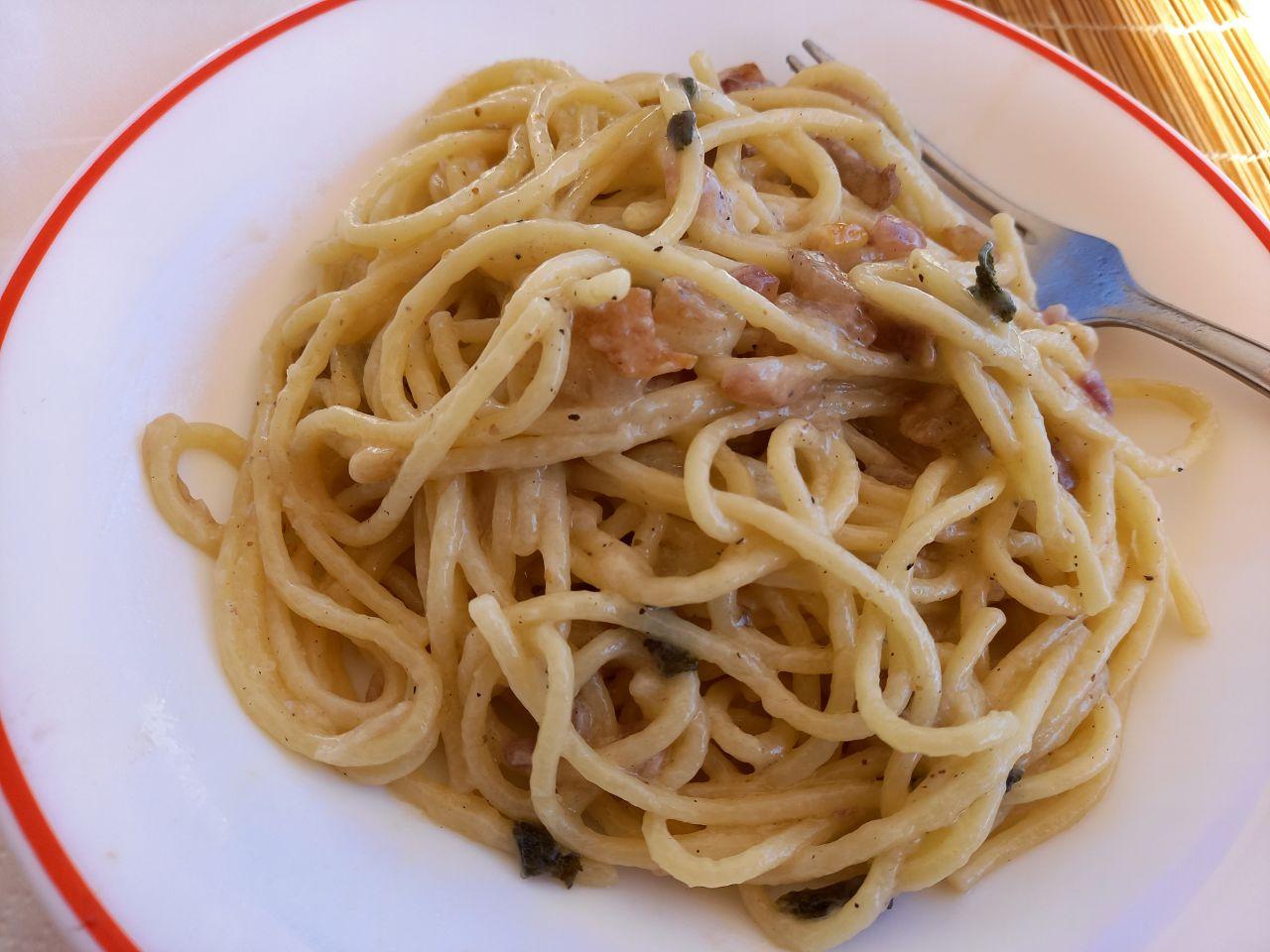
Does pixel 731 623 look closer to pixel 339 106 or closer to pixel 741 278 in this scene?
pixel 741 278

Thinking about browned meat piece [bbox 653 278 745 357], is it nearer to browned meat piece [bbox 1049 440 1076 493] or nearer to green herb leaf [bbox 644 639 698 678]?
Result: green herb leaf [bbox 644 639 698 678]

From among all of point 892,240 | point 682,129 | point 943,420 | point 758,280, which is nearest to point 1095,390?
point 943,420

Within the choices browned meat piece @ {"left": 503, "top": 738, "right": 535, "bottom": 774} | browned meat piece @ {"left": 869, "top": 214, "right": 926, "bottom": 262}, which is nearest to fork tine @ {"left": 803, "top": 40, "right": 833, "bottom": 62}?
browned meat piece @ {"left": 869, "top": 214, "right": 926, "bottom": 262}

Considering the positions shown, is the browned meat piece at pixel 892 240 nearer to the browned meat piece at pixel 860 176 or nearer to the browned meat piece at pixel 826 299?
the browned meat piece at pixel 826 299

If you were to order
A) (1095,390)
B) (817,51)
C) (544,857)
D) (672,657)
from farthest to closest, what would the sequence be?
(817,51) < (1095,390) < (672,657) < (544,857)

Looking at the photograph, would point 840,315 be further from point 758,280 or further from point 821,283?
point 758,280

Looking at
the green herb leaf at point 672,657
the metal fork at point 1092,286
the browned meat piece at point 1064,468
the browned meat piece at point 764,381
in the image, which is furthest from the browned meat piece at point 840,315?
the metal fork at point 1092,286

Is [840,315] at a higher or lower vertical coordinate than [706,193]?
lower
